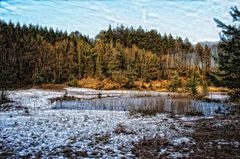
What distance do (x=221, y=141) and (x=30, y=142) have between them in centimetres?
725

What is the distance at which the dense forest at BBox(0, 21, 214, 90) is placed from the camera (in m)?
73.2

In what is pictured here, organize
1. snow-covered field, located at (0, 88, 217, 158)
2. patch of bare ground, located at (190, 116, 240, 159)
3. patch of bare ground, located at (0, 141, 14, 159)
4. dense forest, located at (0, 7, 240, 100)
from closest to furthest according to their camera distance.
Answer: patch of bare ground, located at (0, 141, 14, 159)
patch of bare ground, located at (190, 116, 240, 159)
snow-covered field, located at (0, 88, 217, 158)
dense forest, located at (0, 7, 240, 100)

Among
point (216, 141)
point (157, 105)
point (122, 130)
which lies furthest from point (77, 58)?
point (216, 141)

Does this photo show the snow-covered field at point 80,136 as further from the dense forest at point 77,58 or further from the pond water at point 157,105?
the dense forest at point 77,58

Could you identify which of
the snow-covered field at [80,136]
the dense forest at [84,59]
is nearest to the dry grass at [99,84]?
the dense forest at [84,59]

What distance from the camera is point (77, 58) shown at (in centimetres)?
8819

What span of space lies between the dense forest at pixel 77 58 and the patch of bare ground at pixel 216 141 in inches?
1889

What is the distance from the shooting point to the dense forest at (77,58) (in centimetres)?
7325

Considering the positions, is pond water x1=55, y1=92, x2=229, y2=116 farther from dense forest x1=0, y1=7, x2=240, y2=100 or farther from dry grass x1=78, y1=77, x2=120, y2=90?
dry grass x1=78, y1=77, x2=120, y2=90

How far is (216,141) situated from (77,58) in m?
78.9

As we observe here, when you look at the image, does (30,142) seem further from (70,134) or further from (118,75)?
(118,75)

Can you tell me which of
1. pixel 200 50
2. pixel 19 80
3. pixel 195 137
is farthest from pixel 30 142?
pixel 200 50

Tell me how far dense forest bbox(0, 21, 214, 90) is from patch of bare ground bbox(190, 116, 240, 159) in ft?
157

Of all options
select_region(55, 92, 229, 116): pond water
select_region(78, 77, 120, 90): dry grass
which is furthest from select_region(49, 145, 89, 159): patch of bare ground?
select_region(78, 77, 120, 90): dry grass
